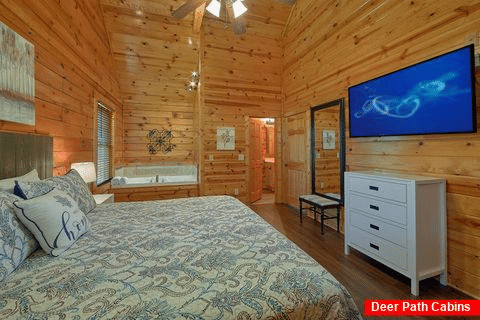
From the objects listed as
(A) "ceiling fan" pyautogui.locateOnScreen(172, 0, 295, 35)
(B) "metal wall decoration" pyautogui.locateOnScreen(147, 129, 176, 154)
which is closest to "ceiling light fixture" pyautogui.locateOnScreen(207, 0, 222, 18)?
(A) "ceiling fan" pyautogui.locateOnScreen(172, 0, 295, 35)

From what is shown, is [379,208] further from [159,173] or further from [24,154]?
[159,173]

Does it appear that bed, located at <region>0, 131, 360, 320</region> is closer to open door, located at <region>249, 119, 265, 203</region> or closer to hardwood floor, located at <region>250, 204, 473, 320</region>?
hardwood floor, located at <region>250, 204, 473, 320</region>

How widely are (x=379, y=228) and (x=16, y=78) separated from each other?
334 cm

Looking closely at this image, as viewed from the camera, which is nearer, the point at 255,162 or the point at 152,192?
the point at 152,192

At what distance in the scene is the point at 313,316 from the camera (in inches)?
32.5

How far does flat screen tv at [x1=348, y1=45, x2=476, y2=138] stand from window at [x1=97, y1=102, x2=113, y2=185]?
4075 millimetres

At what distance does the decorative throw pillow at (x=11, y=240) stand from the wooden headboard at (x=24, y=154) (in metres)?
0.60

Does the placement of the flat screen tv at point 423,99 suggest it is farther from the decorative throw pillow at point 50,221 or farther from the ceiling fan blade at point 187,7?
the decorative throw pillow at point 50,221

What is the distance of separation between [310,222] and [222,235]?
2708 mm

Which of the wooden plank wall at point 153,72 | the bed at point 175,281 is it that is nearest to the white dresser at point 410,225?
the bed at point 175,281

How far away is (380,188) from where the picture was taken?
2.12 m

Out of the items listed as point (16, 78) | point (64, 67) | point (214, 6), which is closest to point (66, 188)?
point (16, 78)

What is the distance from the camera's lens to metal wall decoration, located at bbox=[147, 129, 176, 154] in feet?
17.5

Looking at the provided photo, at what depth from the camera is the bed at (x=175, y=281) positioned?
29.3 inches
